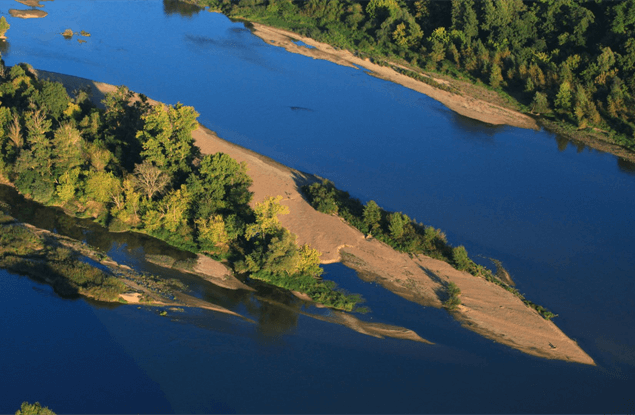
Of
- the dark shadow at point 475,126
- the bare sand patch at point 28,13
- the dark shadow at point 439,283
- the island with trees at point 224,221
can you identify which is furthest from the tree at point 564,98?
the bare sand patch at point 28,13

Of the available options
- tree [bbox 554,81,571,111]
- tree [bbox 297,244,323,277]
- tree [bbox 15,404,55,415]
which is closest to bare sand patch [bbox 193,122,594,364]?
tree [bbox 297,244,323,277]

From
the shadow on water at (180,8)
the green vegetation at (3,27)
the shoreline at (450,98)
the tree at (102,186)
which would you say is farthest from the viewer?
the shadow on water at (180,8)

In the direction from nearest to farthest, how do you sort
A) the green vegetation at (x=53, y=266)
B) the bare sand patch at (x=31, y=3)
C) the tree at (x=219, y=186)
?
the green vegetation at (x=53, y=266), the tree at (x=219, y=186), the bare sand patch at (x=31, y=3)

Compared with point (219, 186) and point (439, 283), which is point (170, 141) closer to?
point (219, 186)

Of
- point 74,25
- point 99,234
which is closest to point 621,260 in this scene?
point 99,234

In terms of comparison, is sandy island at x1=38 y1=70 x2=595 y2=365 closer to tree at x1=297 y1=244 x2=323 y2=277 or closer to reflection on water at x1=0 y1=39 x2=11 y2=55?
tree at x1=297 y1=244 x2=323 y2=277

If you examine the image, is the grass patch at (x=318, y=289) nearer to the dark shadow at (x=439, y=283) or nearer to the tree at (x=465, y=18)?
the dark shadow at (x=439, y=283)
